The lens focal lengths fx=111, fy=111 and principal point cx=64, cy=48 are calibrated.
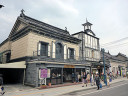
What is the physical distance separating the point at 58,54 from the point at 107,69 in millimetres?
16474

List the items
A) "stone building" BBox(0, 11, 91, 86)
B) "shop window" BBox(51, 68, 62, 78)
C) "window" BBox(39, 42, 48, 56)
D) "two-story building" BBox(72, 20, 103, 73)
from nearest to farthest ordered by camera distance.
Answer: "stone building" BBox(0, 11, 91, 86) < "shop window" BBox(51, 68, 62, 78) < "window" BBox(39, 42, 48, 56) < "two-story building" BBox(72, 20, 103, 73)

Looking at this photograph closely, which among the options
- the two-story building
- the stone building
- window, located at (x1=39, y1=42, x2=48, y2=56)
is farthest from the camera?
the two-story building

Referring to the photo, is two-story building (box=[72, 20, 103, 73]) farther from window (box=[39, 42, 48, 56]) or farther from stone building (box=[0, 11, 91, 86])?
window (box=[39, 42, 48, 56])

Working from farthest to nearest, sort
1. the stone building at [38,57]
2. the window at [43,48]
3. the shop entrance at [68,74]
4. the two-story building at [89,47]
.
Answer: the two-story building at [89,47]
the shop entrance at [68,74]
the window at [43,48]
the stone building at [38,57]

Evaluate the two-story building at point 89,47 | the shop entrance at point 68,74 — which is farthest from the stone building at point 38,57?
the two-story building at point 89,47

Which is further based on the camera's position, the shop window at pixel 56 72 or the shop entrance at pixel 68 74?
the shop entrance at pixel 68 74

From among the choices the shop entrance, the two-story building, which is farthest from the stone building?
the two-story building

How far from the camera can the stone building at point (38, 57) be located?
44.2 ft

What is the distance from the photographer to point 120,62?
3553 centimetres

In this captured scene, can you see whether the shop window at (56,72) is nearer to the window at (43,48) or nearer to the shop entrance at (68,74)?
the shop entrance at (68,74)

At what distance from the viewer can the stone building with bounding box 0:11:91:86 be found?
1347cm

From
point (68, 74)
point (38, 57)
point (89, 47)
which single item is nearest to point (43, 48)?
point (38, 57)

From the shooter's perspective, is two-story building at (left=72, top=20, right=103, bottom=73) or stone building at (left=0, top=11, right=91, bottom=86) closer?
stone building at (left=0, top=11, right=91, bottom=86)

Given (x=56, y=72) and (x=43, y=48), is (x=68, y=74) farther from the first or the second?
(x=43, y=48)
